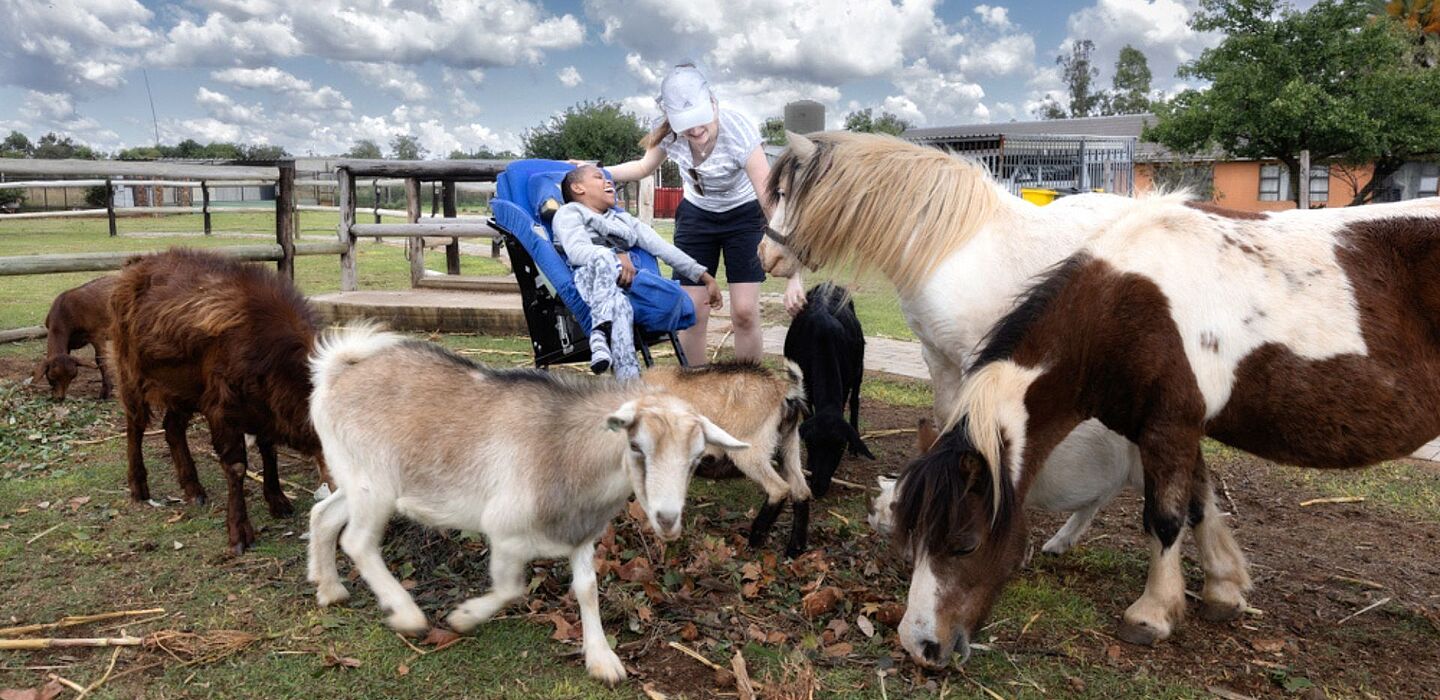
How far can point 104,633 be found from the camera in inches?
134

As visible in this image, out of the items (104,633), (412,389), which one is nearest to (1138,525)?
(412,389)

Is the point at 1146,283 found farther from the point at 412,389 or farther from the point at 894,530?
the point at 412,389

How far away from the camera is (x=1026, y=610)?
3740 mm

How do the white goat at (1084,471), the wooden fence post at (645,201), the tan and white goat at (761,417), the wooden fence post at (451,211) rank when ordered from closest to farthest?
the white goat at (1084,471) < the tan and white goat at (761,417) < the wooden fence post at (451,211) < the wooden fence post at (645,201)

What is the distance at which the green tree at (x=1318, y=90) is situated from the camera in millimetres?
23344

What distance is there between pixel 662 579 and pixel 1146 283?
215 centimetres

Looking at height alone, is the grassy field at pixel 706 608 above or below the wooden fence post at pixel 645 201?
below

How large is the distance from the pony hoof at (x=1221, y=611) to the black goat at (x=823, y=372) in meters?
1.70

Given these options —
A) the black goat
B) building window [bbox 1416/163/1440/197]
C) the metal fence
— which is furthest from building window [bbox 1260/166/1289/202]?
the black goat

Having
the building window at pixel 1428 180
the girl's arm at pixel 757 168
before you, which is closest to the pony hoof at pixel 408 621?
the girl's arm at pixel 757 168

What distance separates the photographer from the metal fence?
58.0 ft

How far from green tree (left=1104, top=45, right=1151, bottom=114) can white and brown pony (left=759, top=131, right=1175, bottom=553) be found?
205ft

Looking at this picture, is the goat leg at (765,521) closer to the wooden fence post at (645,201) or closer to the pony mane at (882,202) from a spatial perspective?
the pony mane at (882,202)

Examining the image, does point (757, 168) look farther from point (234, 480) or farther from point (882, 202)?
point (234, 480)
